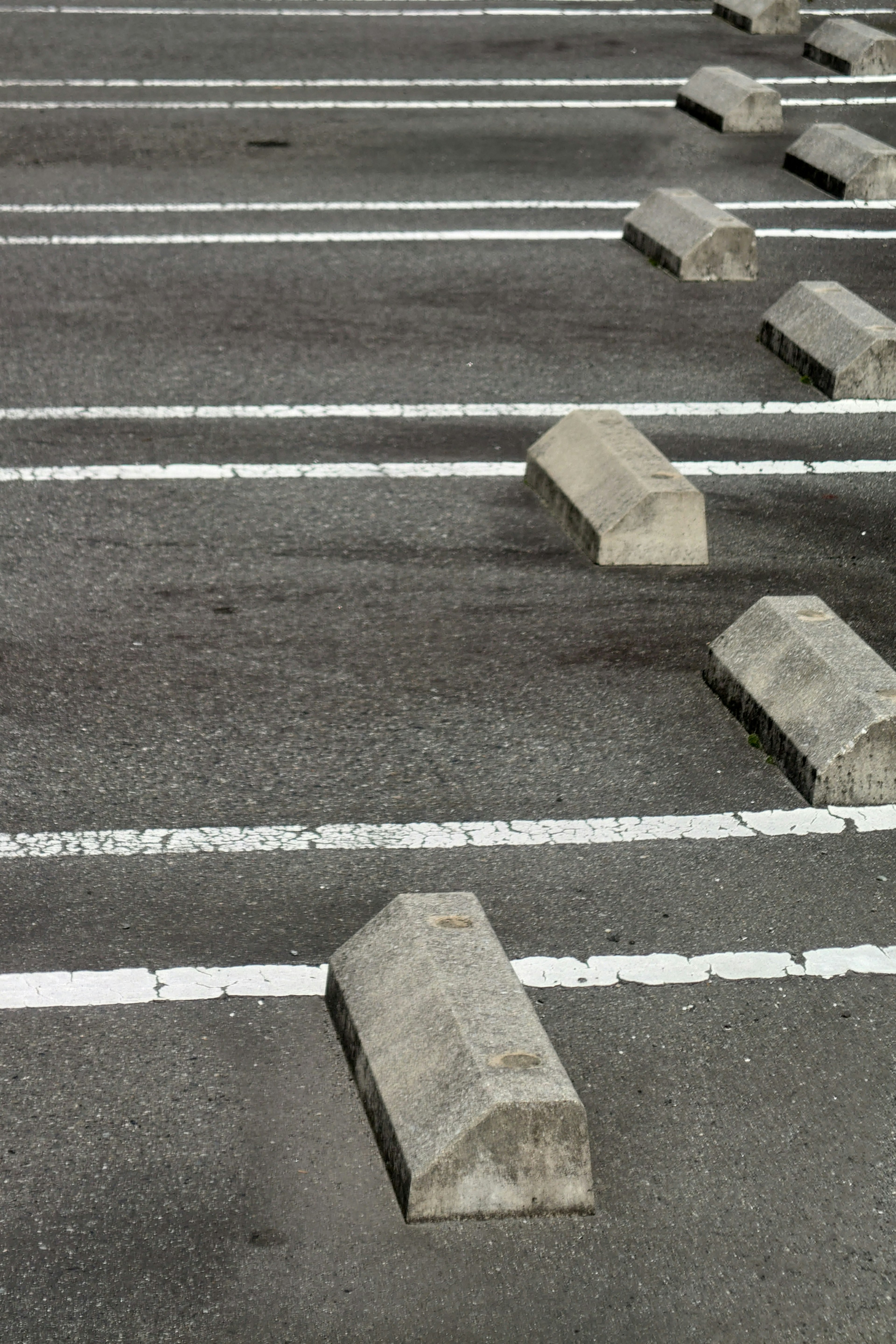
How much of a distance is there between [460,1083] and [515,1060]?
0.45 ft

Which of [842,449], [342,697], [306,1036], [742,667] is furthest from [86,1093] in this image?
[842,449]

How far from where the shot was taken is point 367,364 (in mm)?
8328

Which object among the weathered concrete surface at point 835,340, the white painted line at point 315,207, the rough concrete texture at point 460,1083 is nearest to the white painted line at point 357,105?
the white painted line at point 315,207

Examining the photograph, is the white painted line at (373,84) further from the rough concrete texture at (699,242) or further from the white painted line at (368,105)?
the rough concrete texture at (699,242)

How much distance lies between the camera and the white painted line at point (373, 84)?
1357 cm

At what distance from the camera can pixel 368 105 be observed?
1320 centimetres

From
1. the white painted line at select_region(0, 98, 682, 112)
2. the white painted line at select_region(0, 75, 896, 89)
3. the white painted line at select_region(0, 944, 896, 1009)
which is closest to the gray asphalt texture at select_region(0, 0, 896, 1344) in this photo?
the white painted line at select_region(0, 944, 896, 1009)

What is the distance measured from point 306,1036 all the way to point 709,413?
4.70m

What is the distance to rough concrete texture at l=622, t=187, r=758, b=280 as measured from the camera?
9641 millimetres

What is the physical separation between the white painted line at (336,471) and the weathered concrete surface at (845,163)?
4.47 metres

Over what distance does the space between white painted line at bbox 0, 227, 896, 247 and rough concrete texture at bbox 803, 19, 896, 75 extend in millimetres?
4853

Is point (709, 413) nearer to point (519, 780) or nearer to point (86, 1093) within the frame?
point (519, 780)

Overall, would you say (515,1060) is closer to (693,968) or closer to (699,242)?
(693,968)

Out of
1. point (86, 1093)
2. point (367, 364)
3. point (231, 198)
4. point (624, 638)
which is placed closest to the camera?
point (86, 1093)
